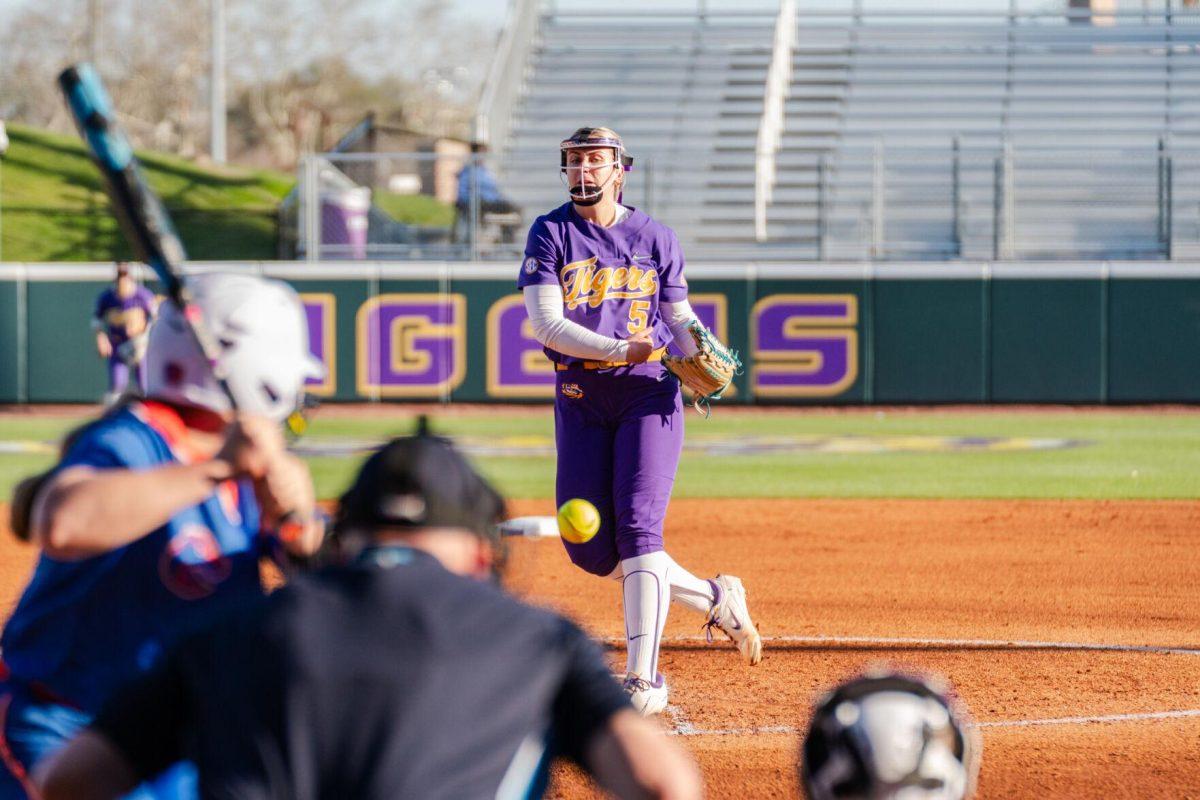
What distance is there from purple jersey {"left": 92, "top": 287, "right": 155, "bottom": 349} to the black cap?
16909 mm

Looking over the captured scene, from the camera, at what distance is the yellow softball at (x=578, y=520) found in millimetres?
6133

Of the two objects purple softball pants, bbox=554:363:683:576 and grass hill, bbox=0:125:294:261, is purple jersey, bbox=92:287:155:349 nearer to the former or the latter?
grass hill, bbox=0:125:294:261

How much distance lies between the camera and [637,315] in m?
6.32

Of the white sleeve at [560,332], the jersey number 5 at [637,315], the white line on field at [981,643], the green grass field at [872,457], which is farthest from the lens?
the green grass field at [872,457]

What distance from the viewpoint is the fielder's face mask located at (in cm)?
613

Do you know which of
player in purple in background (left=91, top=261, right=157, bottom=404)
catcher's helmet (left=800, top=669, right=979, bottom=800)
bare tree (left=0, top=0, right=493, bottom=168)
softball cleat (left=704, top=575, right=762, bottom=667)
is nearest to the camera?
catcher's helmet (left=800, top=669, right=979, bottom=800)

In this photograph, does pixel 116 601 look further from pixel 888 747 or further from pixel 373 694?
pixel 888 747

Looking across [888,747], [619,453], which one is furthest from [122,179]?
[619,453]

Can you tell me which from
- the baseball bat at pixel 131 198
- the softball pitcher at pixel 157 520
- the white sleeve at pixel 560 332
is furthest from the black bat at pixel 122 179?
the white sleeve at pixel 560 332

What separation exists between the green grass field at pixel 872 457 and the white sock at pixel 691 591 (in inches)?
204

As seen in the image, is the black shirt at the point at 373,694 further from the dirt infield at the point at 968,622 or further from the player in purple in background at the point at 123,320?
the player in purple in background at the point at 123,320

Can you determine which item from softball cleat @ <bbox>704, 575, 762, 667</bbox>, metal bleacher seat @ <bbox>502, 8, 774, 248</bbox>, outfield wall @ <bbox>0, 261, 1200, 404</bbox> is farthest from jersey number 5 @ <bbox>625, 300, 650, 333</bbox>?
metal bleacher seat @ <bbox>502, 8, 774, 248</bbox>

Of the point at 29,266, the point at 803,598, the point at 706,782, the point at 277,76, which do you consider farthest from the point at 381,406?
the point at 277,76

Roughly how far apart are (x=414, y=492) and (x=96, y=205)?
3041 centimetres
